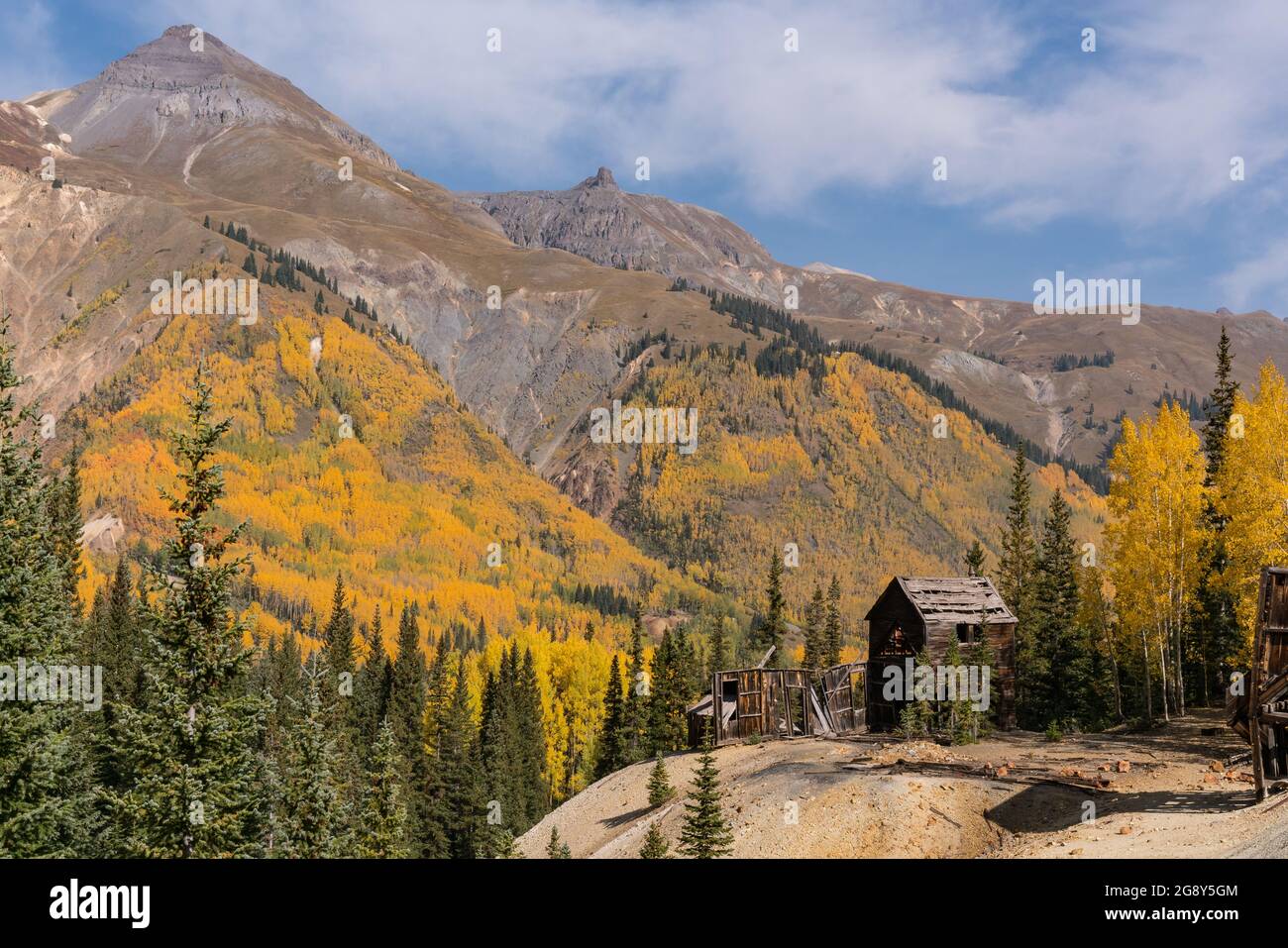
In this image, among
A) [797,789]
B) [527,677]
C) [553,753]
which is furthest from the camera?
[553,753]

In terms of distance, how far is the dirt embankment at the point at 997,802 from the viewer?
22.6 meters

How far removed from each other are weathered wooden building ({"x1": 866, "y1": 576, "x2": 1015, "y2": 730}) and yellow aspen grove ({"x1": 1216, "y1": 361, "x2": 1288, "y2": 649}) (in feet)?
48.1

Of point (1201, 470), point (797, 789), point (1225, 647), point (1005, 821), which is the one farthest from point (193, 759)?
point (1225, 647)

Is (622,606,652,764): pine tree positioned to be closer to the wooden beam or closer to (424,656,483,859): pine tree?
(424,656,483,859): pine tree

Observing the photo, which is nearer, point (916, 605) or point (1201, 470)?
point (1201, 470)

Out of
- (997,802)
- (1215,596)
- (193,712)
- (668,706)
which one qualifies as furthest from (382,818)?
(1215,596)

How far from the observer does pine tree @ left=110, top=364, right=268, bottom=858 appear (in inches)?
978

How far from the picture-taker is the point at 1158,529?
4584 cm

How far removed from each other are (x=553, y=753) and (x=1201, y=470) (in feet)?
283

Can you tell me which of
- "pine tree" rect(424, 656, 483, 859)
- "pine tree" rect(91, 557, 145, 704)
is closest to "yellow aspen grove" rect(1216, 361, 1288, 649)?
"pine tree" rect(424, 656, 483, 859)

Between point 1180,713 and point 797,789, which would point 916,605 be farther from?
point 797,789

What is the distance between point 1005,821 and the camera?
90.9 feet

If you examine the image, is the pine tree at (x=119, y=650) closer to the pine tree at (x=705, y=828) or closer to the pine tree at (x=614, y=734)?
the pine tree at (x=614, y=734)
